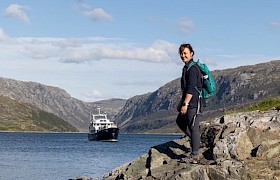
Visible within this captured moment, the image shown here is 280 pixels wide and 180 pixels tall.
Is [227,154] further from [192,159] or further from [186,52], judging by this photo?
[186,52]

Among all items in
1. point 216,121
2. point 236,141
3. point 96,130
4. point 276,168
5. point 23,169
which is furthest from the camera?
point 96,130

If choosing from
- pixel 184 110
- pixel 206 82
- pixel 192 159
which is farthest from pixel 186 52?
pixel 192 159

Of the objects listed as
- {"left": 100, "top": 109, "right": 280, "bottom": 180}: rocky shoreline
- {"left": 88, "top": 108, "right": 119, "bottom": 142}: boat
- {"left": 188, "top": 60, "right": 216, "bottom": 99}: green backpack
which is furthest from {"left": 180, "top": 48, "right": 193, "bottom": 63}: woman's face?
{"left": 88, "top": 108, "right": 119, "bottom": 142}: boat

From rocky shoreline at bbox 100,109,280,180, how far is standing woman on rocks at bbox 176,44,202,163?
2.81 feet

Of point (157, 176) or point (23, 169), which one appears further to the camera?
point (23, 169)

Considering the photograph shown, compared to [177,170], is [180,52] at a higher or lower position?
higher

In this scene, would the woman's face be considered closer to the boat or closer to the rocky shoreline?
the rocky shoreline

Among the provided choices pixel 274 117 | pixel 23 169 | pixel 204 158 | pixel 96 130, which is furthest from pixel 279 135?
pixel 96 130

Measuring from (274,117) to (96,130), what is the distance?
165m

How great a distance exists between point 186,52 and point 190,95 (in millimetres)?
1360

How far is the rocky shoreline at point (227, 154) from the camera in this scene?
1494cm

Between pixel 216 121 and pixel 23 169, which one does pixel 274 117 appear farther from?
pixel 23 169

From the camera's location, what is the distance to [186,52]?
15172 mm

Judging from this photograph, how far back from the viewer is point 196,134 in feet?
51.0
